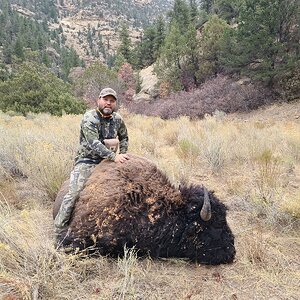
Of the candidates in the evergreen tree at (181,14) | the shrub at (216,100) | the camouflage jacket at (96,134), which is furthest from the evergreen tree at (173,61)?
the camouflage jacket at (96,134)

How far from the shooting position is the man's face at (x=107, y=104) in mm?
3883

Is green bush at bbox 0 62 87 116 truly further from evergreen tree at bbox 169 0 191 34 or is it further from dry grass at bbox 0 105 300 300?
evergreen tree at bbox 169 0 191 34

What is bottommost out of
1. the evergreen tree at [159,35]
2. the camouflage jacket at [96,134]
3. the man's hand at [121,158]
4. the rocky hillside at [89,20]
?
the man's hand at [121,158]

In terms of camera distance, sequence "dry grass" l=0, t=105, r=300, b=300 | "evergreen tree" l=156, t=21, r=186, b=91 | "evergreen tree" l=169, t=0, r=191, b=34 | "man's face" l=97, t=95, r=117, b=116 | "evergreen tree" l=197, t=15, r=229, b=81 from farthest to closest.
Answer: "evergreen tree" l=169, t=0, r=191, b=34
"evergreen tree" l=156, t=21, r=186, b=91
"evergreen tree" l=197, t=15, r=229, b=81
"man's face" l=97, t=95, r=117, b=116
"dry grass" l=0, t=105, r=300, b=300

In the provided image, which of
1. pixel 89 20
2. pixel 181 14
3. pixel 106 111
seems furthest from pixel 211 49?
pixel 89 20

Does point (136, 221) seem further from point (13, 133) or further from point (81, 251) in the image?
point (13, 133)

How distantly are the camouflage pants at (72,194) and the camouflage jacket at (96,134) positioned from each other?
0.16m

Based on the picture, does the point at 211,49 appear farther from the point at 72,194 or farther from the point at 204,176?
the point at 72,194

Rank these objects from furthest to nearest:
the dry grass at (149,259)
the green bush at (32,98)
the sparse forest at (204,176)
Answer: the green bush at (32,98), the sparse forest at (204,176), the dry grass at (149,259)

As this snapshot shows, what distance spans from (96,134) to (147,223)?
1.31 metres

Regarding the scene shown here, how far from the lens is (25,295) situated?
236 centimetres

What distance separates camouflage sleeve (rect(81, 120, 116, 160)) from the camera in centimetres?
366

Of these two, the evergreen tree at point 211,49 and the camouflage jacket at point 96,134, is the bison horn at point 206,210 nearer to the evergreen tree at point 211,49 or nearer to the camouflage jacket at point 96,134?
the camouflage jacket at point 96,134

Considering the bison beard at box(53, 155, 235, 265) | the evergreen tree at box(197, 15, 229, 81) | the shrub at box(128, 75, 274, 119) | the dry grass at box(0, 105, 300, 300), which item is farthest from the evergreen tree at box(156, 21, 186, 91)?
the bison beard at box(53, 155, 235, 265)
